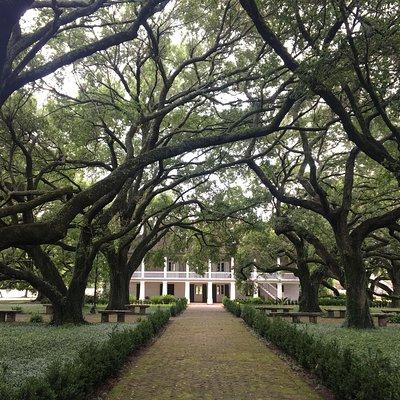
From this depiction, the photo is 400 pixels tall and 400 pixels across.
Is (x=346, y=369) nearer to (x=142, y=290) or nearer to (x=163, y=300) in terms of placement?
(x=163, y=300)

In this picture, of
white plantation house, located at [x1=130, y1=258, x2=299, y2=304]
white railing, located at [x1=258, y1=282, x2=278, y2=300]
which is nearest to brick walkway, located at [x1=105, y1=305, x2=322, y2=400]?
white plantation house, located at [x1=130, y1=258, x2=299, y2=304]

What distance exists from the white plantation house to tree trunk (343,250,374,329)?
33.3 m

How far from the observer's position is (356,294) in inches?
639

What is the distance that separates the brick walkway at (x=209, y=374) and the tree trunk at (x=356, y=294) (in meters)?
4.21

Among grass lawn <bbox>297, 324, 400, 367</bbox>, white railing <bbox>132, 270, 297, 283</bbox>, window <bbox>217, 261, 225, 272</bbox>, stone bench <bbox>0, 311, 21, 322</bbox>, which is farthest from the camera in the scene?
window <bbox>217, 261, 225, 272</bbox>

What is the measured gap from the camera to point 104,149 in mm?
22281

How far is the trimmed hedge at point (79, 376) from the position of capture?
16.7ft

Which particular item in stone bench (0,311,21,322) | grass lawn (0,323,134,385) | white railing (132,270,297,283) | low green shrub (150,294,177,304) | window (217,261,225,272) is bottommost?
grass lawn (0,323,134,385)

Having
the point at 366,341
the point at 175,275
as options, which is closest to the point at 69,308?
the point at 366,341

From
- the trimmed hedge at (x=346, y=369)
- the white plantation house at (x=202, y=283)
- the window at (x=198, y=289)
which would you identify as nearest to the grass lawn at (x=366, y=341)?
the trimmed hedge at (x=346, y=369)

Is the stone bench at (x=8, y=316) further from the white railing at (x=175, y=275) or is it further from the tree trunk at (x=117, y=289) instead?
the white railing at (x=175, y=275)

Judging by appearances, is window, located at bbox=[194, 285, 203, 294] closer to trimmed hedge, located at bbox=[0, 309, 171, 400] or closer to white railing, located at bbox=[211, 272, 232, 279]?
white railing, located at bbox=[211, 272, 232, 279]

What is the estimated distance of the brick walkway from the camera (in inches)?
298

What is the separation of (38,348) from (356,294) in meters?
11.1
